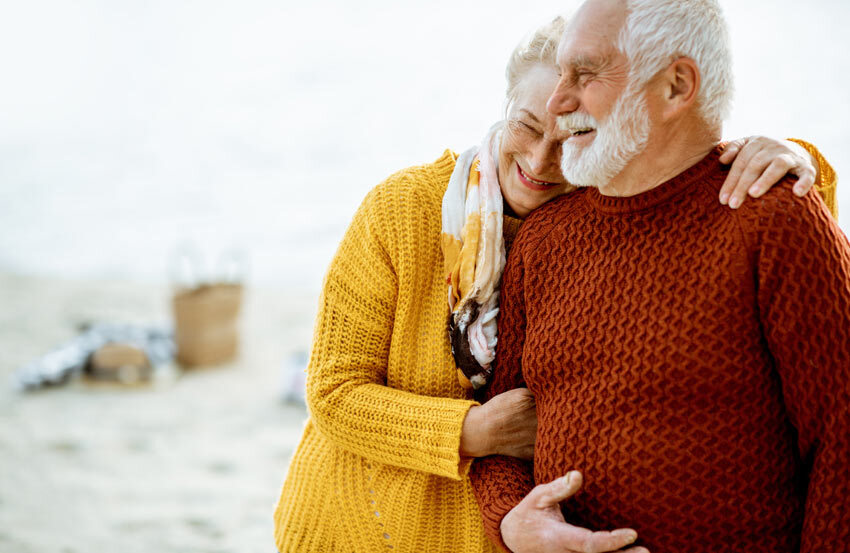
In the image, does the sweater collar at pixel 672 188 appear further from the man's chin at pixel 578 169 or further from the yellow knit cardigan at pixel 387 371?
the yellow knit cardigan at pixel 387 371

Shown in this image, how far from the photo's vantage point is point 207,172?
1161 centimetres

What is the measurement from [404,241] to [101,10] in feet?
58.9

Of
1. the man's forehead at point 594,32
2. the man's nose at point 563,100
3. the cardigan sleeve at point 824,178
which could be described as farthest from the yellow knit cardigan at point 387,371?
the cardigan sleeve at point 824,178

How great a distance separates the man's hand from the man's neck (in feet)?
1.78

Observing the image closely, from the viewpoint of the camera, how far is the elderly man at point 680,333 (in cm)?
122

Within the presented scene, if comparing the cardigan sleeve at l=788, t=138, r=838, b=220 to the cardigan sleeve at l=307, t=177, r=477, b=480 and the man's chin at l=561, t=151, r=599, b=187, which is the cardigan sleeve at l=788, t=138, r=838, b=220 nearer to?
the man's chin at l=561, t=151, r=599, b=187

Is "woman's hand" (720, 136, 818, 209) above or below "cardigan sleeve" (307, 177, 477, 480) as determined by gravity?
above

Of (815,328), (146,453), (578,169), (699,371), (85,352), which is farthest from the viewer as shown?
(85,352)

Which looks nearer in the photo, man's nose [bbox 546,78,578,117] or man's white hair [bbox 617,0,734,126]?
man's white hair [bbox 617,0,734,126]

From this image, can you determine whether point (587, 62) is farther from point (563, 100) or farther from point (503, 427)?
point (503, 427)

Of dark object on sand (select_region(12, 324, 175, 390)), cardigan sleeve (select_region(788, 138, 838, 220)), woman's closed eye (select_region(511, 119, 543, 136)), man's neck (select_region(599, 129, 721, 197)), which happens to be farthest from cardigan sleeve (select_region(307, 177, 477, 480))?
dark object on sand (select_region(12, 324, 175, 390))

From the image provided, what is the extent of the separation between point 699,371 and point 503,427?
1.46 feet

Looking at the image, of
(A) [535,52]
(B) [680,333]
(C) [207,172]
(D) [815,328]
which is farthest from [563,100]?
(C) [207,172]

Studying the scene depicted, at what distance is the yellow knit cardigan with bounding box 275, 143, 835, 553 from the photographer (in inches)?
66.6
